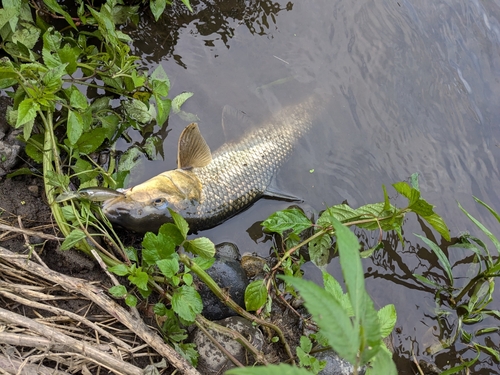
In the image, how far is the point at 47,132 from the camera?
3123 millimetres

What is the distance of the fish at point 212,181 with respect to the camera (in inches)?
134

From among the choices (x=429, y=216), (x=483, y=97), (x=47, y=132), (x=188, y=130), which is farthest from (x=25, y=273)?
(x=483, y=97)

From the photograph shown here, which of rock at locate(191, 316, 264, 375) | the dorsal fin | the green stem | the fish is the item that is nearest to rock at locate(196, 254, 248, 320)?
rock at locate(191, 316, 264, 375)

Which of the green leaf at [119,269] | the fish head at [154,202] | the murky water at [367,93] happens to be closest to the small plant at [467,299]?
the murky water at [367,93]

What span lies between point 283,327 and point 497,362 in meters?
1.95

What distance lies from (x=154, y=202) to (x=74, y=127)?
2.75 feet

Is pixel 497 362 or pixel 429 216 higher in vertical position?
pixel 429 216

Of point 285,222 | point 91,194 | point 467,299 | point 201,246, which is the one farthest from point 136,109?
point 467,299

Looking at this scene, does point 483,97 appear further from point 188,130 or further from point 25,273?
point 25,273

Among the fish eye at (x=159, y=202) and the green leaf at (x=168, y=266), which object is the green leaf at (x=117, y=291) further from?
the fish eye at (x=159, y=202)

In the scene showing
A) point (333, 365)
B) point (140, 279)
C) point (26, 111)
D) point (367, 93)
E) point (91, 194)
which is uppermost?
point (26, 111)

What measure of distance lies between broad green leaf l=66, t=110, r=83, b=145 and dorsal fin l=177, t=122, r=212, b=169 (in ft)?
3.28

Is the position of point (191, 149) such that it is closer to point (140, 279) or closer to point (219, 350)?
point (140, 279)

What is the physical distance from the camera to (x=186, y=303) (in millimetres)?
2791
